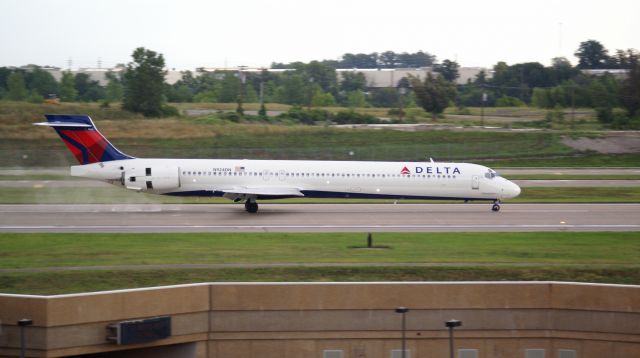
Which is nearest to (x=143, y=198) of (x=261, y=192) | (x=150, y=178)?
(x=150, y=178)

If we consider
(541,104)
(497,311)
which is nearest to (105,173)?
(497,311)

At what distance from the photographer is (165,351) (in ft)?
83.9

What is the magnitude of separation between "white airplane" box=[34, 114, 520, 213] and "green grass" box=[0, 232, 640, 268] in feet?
27.6

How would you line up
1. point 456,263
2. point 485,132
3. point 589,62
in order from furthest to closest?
point 589,62
point 485,132
point 456,263

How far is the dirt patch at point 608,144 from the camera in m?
80.2

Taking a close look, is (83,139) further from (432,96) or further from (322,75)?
(322,75)

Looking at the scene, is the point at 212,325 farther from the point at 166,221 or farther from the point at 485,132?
the point at 485,132

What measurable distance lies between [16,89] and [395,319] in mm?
104996

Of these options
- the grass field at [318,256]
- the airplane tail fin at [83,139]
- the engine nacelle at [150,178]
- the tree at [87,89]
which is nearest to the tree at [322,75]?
the tree at [87,89]

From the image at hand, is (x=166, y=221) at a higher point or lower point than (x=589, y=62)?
lower

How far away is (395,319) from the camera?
26.3 meters

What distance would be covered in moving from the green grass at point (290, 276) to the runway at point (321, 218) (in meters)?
9.39

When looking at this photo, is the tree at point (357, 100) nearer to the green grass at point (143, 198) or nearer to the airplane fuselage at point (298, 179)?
the green grass at point (143, 198)

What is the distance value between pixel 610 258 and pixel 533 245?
3455 millimetres
